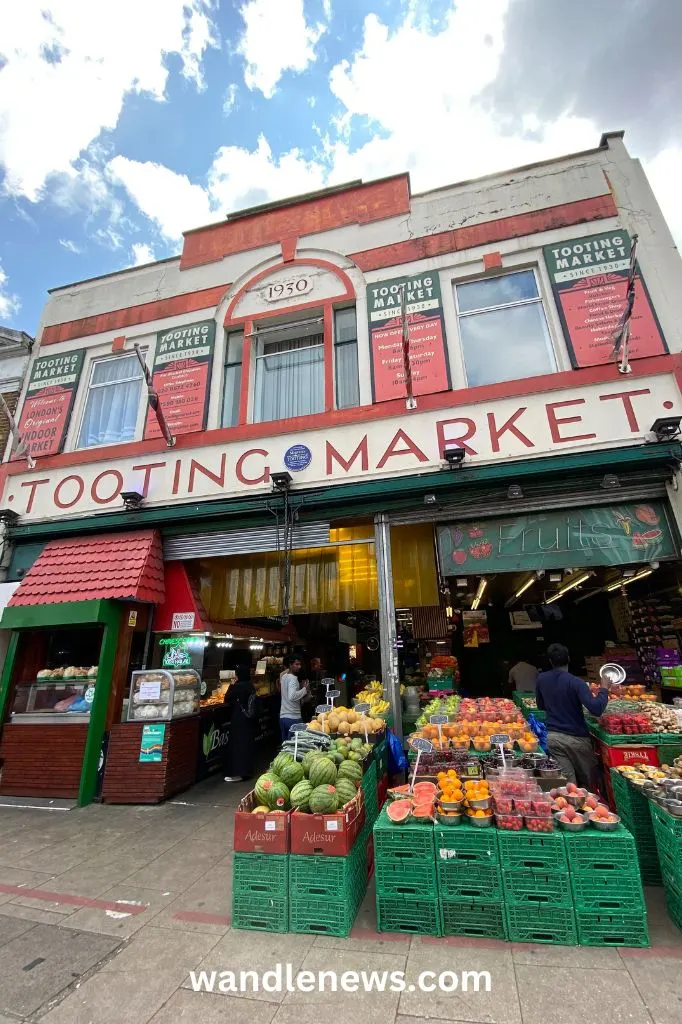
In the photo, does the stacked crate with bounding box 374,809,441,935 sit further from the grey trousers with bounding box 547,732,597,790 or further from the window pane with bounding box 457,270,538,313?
the window pane with bounding box 457,270,538,313

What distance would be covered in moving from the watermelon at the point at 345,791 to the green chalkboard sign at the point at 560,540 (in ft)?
13.4

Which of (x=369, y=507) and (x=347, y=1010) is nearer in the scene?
(x=347, y=1010)

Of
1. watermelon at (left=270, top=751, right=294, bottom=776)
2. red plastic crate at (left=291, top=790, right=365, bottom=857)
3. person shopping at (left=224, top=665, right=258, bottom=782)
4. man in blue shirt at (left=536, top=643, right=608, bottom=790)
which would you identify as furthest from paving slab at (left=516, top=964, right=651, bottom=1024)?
person shopping at (left=224, top=665, right=258, bottom=782)

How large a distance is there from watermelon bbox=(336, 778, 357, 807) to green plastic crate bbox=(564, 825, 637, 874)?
171cm

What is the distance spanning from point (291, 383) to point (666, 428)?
6.69 meters

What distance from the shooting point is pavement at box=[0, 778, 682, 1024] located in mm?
2721

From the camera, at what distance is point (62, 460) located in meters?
10.0

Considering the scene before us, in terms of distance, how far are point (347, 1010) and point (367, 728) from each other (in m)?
3.10

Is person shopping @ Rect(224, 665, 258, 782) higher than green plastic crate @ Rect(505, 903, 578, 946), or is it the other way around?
person shopping @ Rect(224, 665, 258, 782)

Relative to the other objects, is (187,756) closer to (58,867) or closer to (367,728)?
(58,867)

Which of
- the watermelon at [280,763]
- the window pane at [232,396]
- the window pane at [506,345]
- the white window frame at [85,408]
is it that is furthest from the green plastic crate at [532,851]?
the white window frame at [85,408]

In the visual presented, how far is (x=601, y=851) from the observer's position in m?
3.39

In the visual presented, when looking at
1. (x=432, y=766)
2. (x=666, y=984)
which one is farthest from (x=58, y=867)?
(x=666, y=984)

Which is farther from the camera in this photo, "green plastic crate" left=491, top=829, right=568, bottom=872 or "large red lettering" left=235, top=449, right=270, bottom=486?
"large red lettering" left=235, top=449, right=270, bottom=486
